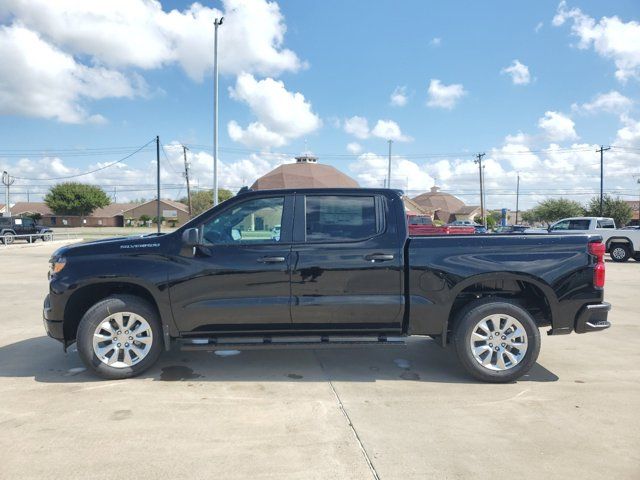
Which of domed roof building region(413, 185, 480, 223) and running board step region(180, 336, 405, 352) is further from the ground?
domed roof building region(413, 185, 480, 223)

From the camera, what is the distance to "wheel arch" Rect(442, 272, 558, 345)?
4.59m

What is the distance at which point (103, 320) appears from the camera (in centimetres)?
454

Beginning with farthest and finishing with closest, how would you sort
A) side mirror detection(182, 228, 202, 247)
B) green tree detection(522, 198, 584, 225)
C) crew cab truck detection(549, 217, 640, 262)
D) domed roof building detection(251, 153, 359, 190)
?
domed roof building detection(251, 153, 359, 190) → green tree detection(522, 198, 584, 225) → crew cab truck detection(549, 217, 640, 262) → side mirror detection(182, 228, 202, 247)

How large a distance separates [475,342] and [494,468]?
1.69 meters

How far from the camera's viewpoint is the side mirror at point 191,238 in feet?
14.7

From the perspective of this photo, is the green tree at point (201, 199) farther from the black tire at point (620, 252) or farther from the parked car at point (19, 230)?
the black tire at point (620, 252)

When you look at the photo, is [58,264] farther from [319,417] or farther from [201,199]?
[201,199]

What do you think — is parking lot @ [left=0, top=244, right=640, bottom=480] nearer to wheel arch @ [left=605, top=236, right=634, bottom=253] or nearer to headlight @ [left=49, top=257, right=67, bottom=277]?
headlight @ [left=49, top=257, right=67, bottom=277]

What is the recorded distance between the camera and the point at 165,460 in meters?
3.11

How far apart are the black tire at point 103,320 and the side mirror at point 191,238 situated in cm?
77

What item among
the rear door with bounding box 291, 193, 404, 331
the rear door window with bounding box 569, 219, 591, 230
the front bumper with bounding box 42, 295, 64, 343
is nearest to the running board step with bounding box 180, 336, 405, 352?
the rear door with bounding box 291, 193, 404, 331

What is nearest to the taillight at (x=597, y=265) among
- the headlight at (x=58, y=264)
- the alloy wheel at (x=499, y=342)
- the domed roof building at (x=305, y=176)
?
the alloy wheel at (x=499, y=342)

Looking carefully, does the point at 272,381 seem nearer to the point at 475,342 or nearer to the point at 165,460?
the point at 165,460

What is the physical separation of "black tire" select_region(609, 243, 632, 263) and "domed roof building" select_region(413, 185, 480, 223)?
345 feet
